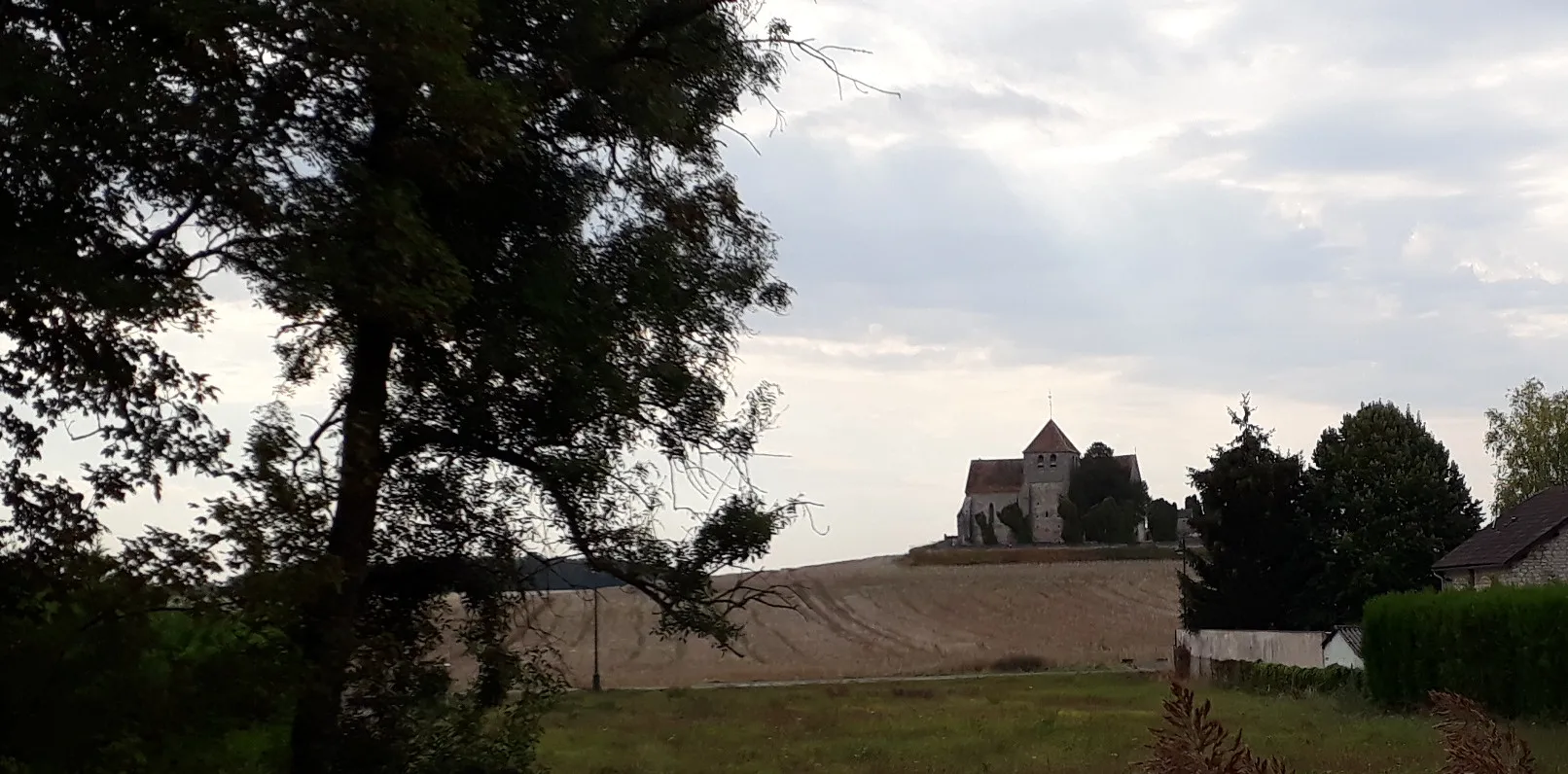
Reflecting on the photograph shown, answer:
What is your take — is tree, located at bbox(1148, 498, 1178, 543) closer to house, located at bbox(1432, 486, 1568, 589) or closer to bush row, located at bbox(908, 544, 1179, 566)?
bush row, located at bbox(908, 544, 1179, 566)

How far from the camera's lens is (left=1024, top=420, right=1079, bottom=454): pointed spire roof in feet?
437

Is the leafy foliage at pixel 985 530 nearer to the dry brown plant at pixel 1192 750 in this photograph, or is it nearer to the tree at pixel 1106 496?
the tree at pixel 1106 496

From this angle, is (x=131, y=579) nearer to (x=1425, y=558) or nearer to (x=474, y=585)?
(x=474, y=585)

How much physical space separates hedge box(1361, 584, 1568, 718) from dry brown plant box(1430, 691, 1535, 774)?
2257cm

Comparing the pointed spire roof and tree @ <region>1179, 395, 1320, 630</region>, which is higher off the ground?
the pointed spire roof

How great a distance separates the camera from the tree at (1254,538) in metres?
47.2

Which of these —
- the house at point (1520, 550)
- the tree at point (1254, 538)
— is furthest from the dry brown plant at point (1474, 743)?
the tree at point (1254, 538)

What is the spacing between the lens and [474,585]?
13.6 metres

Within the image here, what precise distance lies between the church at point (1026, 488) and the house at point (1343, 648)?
81742mm

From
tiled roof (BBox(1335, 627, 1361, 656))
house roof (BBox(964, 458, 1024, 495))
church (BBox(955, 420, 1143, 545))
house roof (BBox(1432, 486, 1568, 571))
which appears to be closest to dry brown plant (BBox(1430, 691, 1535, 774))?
tiled roof (BBox(1335, 627, 1361, 656))

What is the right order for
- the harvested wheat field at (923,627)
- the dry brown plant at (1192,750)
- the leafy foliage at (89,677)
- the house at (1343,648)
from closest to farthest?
the dry brown plant at (1192,750) → the leafy foliage at (89,677) → the house at (1343,648) → the harvested wheat field at (923,627)

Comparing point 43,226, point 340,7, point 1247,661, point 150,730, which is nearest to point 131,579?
point 150,730

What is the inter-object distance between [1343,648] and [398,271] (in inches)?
1286

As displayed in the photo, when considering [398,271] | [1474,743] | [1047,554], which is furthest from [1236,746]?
[1047,554]
